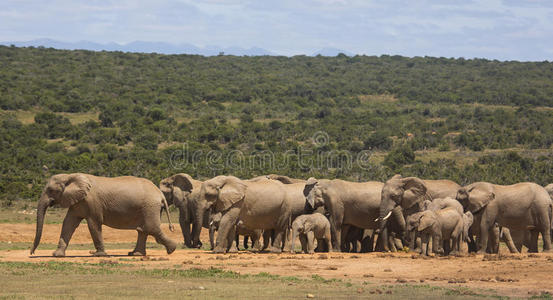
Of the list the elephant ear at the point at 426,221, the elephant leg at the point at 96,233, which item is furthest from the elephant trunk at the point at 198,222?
the elephant ear at the point at 426,221

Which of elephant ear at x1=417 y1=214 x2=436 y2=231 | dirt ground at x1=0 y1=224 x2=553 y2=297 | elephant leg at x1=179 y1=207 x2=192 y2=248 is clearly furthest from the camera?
elephant leg at x1=179 y1=207 x2=192 y2=248

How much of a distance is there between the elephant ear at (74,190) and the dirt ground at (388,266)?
138 centimetres

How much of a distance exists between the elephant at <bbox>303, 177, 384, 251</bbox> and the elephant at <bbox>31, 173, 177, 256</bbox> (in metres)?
4.94

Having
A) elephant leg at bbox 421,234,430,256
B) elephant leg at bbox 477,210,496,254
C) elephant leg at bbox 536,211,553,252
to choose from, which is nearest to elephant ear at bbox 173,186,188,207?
elephant leg at bbox 421,234,430,256

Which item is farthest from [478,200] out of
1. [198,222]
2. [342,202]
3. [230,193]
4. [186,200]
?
[186,200]

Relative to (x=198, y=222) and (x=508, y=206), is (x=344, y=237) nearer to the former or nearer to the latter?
(x=198, y=222)

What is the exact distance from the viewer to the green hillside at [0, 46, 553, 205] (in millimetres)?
54125

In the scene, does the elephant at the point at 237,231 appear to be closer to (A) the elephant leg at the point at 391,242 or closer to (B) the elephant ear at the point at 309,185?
(B) the elephant ear at the point at 309,185

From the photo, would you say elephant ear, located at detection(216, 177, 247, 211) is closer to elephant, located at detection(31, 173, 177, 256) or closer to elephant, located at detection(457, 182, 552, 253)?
elephant, located at detection(31, 173, 177, 256)

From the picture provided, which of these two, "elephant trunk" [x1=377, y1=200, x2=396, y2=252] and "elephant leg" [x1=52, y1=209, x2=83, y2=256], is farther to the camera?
"elephant trunk" [x1=377, y1=200, x2=396, y2=252]

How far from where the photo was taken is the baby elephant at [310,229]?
22.5 meters

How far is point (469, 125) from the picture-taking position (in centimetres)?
7600

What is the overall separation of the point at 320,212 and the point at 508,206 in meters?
5.27

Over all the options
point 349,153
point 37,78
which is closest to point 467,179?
point 349,153
